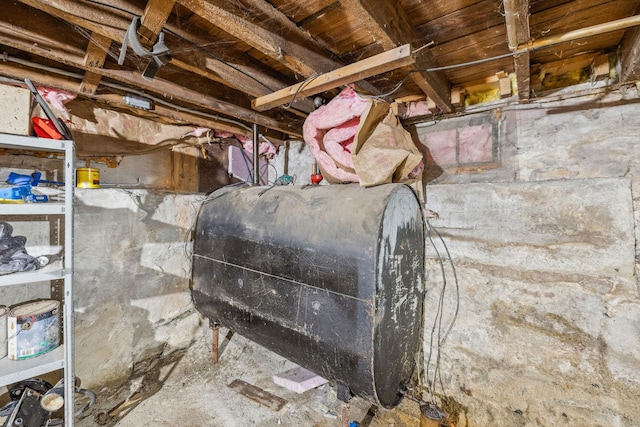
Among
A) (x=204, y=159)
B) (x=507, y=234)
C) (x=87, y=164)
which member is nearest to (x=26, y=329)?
(x=87, y=164)

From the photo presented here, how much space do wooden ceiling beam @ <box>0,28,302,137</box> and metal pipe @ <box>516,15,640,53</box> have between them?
1702mm

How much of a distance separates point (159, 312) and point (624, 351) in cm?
326

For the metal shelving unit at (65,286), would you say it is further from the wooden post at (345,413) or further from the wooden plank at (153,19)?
the wooden post at (345,413)

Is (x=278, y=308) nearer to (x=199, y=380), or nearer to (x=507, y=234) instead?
(x=199, y=380)

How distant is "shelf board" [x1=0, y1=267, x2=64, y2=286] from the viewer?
Answer: 1.20 meters

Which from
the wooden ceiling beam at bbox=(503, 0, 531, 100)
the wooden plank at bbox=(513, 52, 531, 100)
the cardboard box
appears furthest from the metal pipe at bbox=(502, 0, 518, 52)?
the cardboard box

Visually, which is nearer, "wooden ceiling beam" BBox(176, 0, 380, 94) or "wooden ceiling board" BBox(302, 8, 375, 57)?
"wooden ceiling beam" BBox(176, 0, 380, 94)

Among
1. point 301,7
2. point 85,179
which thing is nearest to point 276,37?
point 301,7

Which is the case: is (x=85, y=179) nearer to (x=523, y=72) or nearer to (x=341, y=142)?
(x=341, y=142)


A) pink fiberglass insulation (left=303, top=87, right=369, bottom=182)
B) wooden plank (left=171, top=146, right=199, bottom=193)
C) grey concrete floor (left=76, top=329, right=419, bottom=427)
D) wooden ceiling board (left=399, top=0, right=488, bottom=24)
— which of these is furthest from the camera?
wooden plank (left=171, top=146, right=199, bottom=193)

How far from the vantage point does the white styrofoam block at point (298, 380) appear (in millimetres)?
2068

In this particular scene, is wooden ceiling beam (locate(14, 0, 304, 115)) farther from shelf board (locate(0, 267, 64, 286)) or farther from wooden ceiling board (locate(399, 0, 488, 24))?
shelf board (locate(0, 267, 64, 286))

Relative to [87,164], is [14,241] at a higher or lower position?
lower

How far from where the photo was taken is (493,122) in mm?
1885
